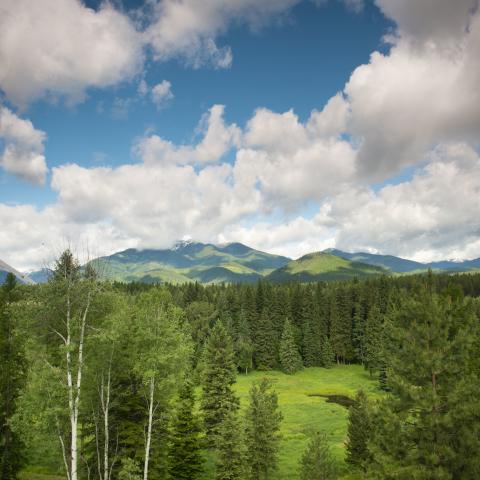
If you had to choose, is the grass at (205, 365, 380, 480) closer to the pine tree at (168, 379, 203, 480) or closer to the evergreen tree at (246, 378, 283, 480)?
the evergreen tree at (246, 378, 283, 480)

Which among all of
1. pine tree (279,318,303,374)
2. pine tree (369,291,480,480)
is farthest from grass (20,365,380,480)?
pine tree (369,291,480,480)

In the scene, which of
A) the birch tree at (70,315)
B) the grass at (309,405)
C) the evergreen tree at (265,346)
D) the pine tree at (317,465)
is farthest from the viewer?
the evergreen tree at (265,346)

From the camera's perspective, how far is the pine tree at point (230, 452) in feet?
103

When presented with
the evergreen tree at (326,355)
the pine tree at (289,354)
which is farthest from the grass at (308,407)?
the evergreen tree at (326,355)

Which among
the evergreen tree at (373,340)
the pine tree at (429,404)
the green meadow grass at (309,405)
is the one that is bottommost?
the green meadow grass at (309,405)

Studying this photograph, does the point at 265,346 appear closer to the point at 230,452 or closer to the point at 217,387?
the point at 217,387

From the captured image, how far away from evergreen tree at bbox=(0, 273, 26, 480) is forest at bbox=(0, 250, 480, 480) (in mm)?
86

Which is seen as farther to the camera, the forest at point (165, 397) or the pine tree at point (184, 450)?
the pine tree at point (184, 450)

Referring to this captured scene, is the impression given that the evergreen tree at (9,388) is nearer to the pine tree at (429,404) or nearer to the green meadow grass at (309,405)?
the green meadow grass at (309,405)

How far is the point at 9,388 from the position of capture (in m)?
31.4

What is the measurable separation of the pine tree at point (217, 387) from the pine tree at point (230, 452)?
1415 cm

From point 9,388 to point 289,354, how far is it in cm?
8610

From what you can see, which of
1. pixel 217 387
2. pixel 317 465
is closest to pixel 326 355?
pixel 217 387

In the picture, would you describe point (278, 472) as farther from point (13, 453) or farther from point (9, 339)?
point (9, 339)
